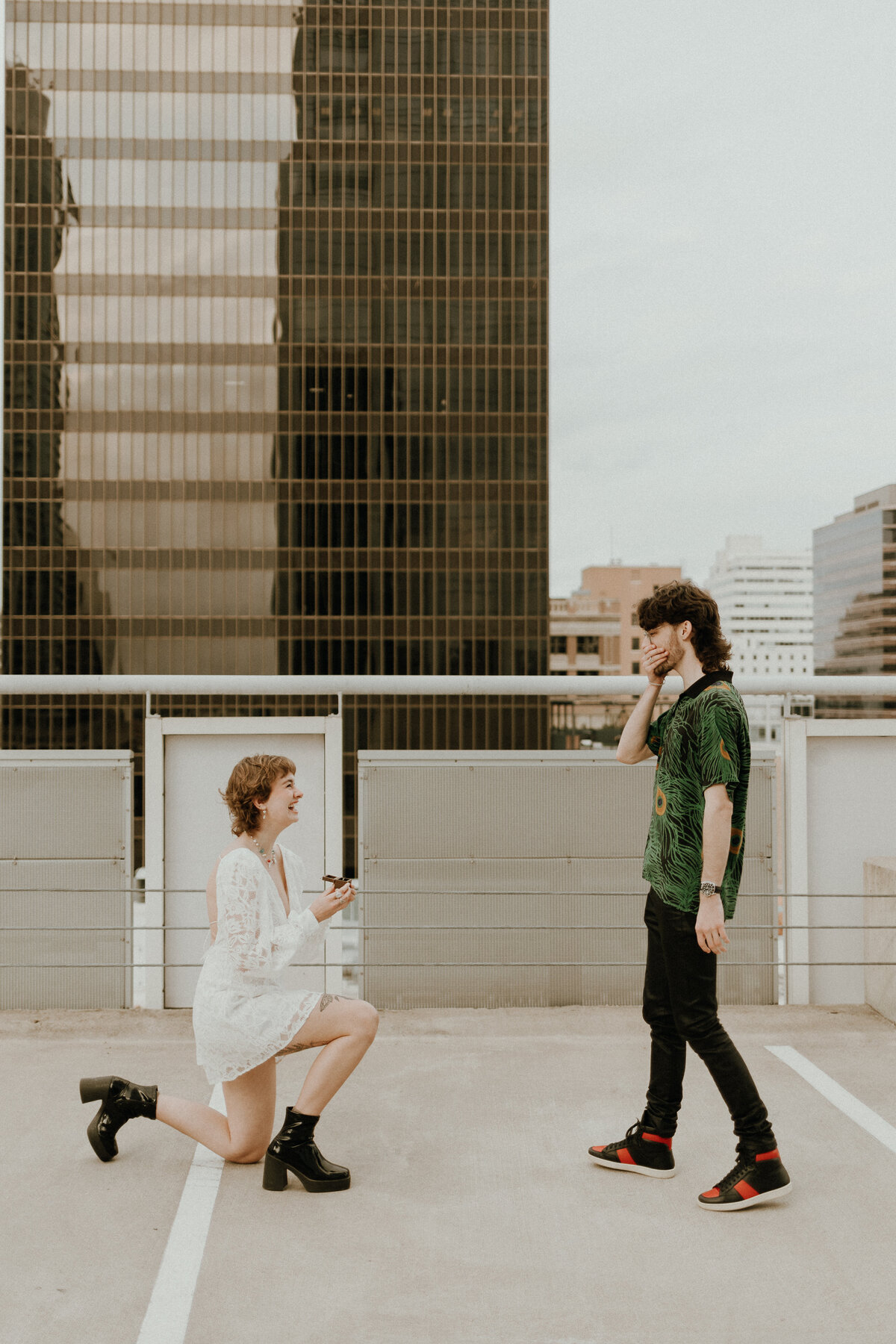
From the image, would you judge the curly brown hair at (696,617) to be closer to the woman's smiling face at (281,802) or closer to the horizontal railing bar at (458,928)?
the woman's smiling face at (281,802)

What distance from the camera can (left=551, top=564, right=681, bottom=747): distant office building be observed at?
95750 millimetres

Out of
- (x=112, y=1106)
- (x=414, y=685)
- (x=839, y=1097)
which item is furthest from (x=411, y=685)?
(x=839, y=1097)

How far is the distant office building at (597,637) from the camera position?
95750 mm

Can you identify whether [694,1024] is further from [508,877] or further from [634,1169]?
[508,877]

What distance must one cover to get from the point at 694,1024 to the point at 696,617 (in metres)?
1.27

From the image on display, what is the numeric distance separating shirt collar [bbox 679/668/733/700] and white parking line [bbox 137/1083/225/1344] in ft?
7.15

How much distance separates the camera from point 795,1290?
294 cm

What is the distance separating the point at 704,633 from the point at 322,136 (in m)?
87.7

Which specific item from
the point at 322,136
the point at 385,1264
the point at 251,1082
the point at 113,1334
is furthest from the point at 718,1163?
the point at 322,136

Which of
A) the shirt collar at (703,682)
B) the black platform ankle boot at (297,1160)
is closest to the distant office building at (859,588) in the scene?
the shirt collar at (703,682)

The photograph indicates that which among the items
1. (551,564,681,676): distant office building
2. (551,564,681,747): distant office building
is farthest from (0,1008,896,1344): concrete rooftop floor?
(551,564,681,676): distant office building

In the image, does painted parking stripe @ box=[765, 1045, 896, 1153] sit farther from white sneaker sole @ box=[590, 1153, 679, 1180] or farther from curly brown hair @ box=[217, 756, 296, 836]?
curly brown hair @ box=[217, 756, 296, 836]

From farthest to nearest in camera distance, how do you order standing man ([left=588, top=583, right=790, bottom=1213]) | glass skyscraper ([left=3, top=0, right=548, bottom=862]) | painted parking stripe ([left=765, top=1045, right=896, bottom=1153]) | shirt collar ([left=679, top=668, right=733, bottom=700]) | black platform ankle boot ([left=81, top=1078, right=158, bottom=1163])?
glass skyscraper ([left=3, top=0, right=548, bottom=862]) < painted parking stripe ([left=765, top=1045, right=896, bottom=1153]) < black platform ankle boot ([left=81, top=1078, right=158, bottom=1163]) < shirt collar ([left=679, top=668, right=733, bottom=700]) < standing man ([left=588, top=583, right=790, bottom=1213])

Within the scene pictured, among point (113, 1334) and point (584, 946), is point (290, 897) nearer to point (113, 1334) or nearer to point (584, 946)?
point (113, 1334)
